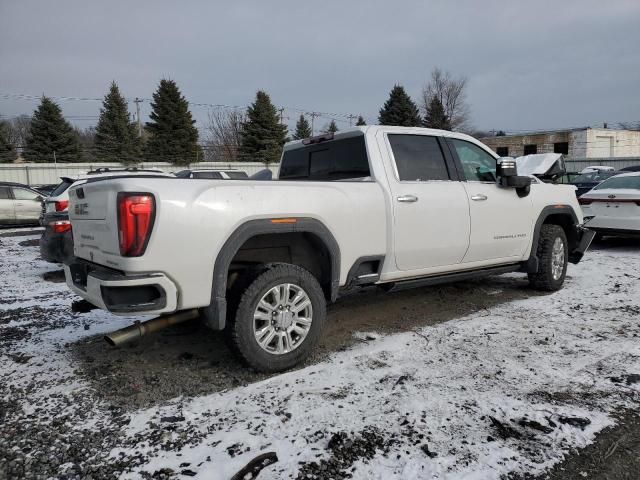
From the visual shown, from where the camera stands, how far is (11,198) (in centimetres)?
1474

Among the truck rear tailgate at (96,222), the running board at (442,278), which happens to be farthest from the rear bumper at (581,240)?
the truck rear tailgate at (96,222)

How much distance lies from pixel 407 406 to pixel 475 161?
3127mm

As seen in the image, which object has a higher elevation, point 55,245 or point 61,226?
point 61,226

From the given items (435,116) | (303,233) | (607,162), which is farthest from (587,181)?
(435,116)

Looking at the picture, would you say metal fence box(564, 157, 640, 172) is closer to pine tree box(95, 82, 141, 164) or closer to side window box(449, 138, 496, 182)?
side window box(449, 138, 496, 182)

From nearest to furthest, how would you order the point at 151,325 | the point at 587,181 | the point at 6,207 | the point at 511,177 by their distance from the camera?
the point at 151,325 → the point at 511,177 → the point at 6,207 → the point at 587,181

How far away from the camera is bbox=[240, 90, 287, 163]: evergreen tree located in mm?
39747

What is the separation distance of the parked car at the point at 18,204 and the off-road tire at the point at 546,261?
1471 centimetres

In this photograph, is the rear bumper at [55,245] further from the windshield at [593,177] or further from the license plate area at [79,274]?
the windshield at [593,177]

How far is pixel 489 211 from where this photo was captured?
16.1 ft

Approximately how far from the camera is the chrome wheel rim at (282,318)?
341 centimetres

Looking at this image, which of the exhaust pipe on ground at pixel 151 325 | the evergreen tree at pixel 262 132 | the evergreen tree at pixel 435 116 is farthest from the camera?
the evergreen tree at pixel 435 116

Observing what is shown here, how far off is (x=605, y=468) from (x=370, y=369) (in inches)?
62.9

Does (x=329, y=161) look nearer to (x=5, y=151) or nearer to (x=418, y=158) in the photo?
(x=418, y=158)
